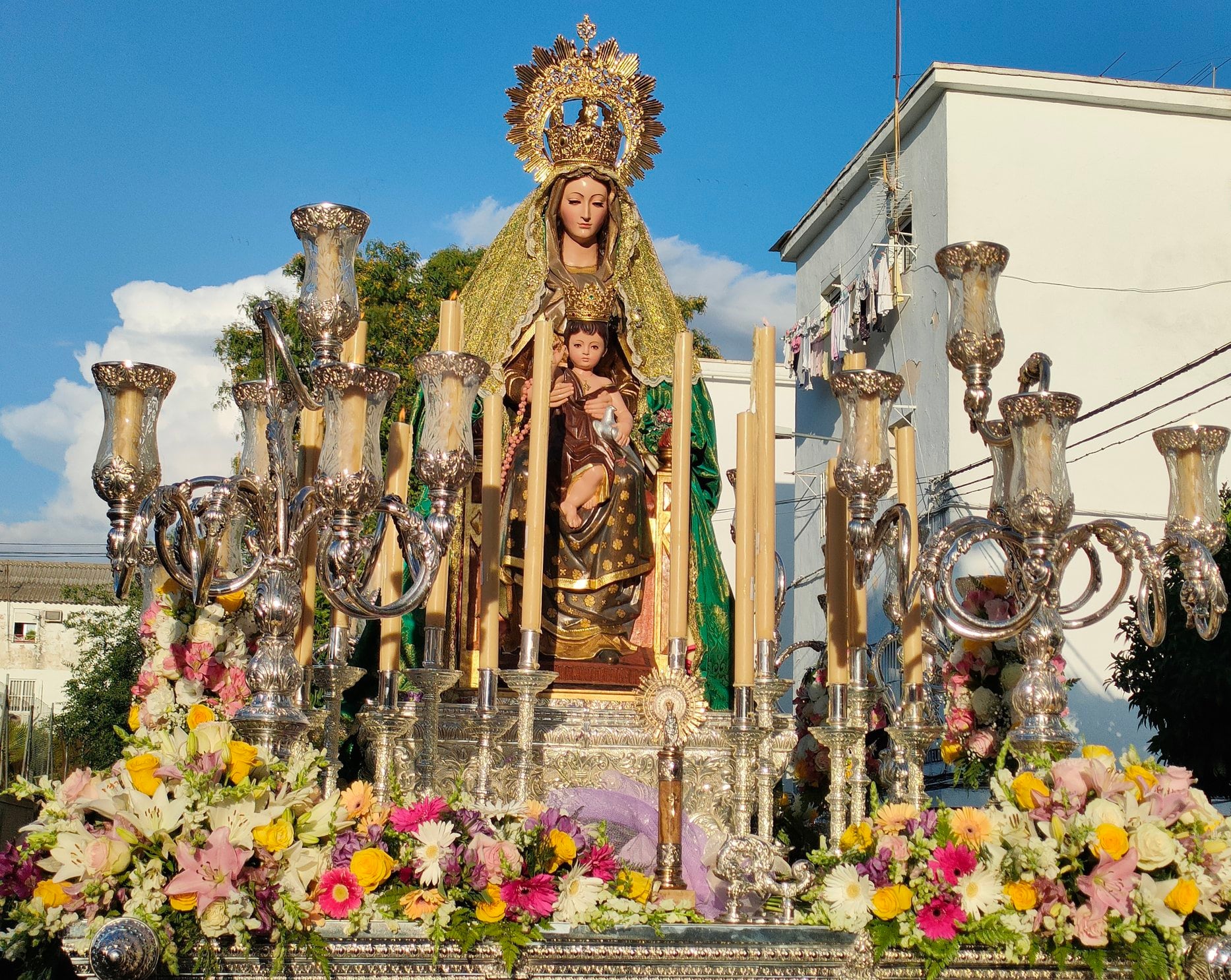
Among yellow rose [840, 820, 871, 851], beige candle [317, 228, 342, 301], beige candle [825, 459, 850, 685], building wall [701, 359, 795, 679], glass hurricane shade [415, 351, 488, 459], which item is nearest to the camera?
yellow rose [840, 820, 871, 851]

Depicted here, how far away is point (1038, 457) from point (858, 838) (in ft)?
4.80

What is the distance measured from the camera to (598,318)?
7852 mm

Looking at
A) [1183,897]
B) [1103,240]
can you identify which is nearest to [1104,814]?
[1183,897]

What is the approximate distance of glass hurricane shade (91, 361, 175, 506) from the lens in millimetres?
4219

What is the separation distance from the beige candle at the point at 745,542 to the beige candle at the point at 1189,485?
1683mm

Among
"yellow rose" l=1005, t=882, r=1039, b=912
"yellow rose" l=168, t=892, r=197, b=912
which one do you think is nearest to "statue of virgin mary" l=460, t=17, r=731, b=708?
"yellow rose" l=1005, t=882, r=1039, b=912

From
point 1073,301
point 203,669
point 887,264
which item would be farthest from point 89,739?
point 203,669

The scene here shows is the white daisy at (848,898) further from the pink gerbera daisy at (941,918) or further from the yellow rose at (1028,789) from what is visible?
the yellow rose at (1028,789)

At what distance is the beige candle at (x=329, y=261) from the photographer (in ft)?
15.5

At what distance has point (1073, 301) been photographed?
56.5 feet

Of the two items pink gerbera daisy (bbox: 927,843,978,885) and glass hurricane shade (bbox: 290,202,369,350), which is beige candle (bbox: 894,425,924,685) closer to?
pink gerbera daisy (bbox: 927,843,978,885)

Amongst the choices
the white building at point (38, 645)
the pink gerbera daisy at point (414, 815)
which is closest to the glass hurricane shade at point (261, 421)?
the pink gerbera daisy at point (414, 815)

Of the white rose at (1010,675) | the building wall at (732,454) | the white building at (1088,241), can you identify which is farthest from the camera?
the building wall at (732,454)

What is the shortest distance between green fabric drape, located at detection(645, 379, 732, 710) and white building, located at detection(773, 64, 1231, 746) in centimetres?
950
